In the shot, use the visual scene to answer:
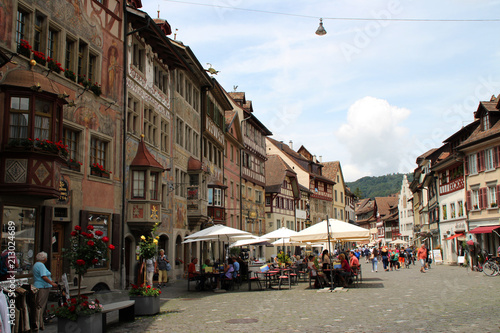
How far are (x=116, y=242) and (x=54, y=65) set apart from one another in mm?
7117

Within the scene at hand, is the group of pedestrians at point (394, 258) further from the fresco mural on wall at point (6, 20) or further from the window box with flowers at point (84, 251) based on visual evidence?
the fresco mural on wall at point (6, 20)

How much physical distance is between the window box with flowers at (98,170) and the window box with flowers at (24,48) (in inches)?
195

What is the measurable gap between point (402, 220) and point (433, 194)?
125ft

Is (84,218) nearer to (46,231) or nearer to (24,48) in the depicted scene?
(46,231)

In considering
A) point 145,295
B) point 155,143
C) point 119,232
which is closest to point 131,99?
point 155,143

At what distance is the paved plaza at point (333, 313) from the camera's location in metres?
10.4

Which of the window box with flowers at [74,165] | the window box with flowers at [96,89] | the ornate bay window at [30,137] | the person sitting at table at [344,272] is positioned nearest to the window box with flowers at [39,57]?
the ornate bay window at [30,137]

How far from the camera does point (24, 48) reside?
575 inches

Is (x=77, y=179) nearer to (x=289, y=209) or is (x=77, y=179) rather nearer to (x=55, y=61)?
(x=55, y=61)

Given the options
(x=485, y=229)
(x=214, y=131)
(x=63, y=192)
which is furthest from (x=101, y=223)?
(x=485, y=229)

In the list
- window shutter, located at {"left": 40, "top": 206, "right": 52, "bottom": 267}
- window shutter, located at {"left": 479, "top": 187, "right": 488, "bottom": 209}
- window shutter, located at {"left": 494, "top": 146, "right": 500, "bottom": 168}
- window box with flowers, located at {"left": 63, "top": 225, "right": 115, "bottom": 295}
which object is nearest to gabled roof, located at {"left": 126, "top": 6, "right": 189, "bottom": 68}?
window shutter, located at {"left": 40, "top": 206, "right": 52, "bottom": 267}

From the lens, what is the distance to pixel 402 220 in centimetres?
9075

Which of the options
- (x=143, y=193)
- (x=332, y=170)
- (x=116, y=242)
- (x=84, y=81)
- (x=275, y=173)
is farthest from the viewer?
(x=332, y=170)

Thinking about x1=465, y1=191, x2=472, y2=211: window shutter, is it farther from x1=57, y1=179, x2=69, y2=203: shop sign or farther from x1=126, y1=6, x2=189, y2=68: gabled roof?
x1=57, y1=179, x2=69, y2=203: shop sign
